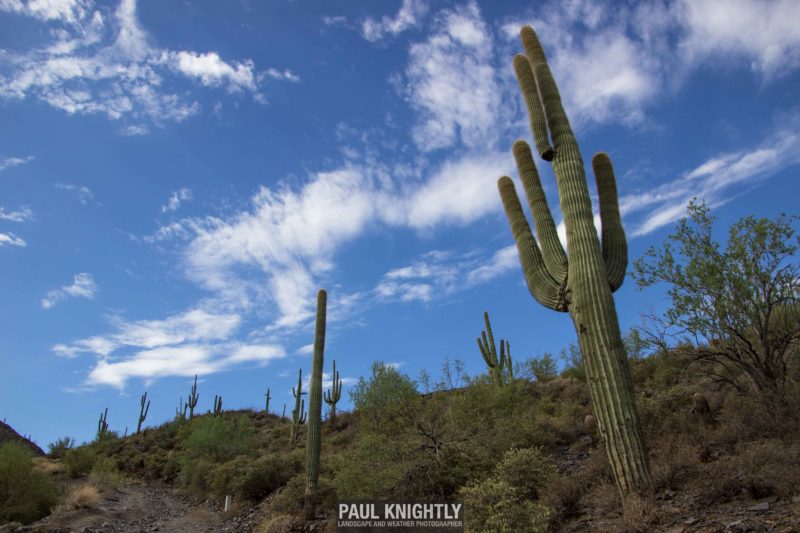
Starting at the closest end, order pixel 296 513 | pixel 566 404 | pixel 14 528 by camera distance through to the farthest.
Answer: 1. pixel 14 528
2. pixel 296 513
3. pixel 566 404

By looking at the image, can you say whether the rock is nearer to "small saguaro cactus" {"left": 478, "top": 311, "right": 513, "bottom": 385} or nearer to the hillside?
the hillside

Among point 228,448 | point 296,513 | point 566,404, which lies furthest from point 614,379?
point 228,448

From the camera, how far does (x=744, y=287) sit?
9.07 m

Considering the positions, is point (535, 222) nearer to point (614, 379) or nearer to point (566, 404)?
point (614, 379)

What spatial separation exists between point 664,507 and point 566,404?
849 cm

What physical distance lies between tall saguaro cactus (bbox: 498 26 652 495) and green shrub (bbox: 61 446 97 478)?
976 inches

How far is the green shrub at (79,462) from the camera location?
76.6 ft

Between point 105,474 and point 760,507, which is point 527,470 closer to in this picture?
point 760,507

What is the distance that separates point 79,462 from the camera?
2370 cm

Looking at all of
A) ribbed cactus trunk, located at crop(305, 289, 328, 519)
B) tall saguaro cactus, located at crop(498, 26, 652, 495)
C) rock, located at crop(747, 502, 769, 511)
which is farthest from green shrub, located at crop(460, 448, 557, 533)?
ribbed cactus trunk, located at crop(305, 289, 328, 519)

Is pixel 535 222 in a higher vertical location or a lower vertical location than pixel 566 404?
higher

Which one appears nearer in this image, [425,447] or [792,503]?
[792,503]

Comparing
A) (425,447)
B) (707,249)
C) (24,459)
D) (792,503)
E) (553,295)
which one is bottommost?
(792,503)

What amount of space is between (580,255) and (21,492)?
17.1 metres
